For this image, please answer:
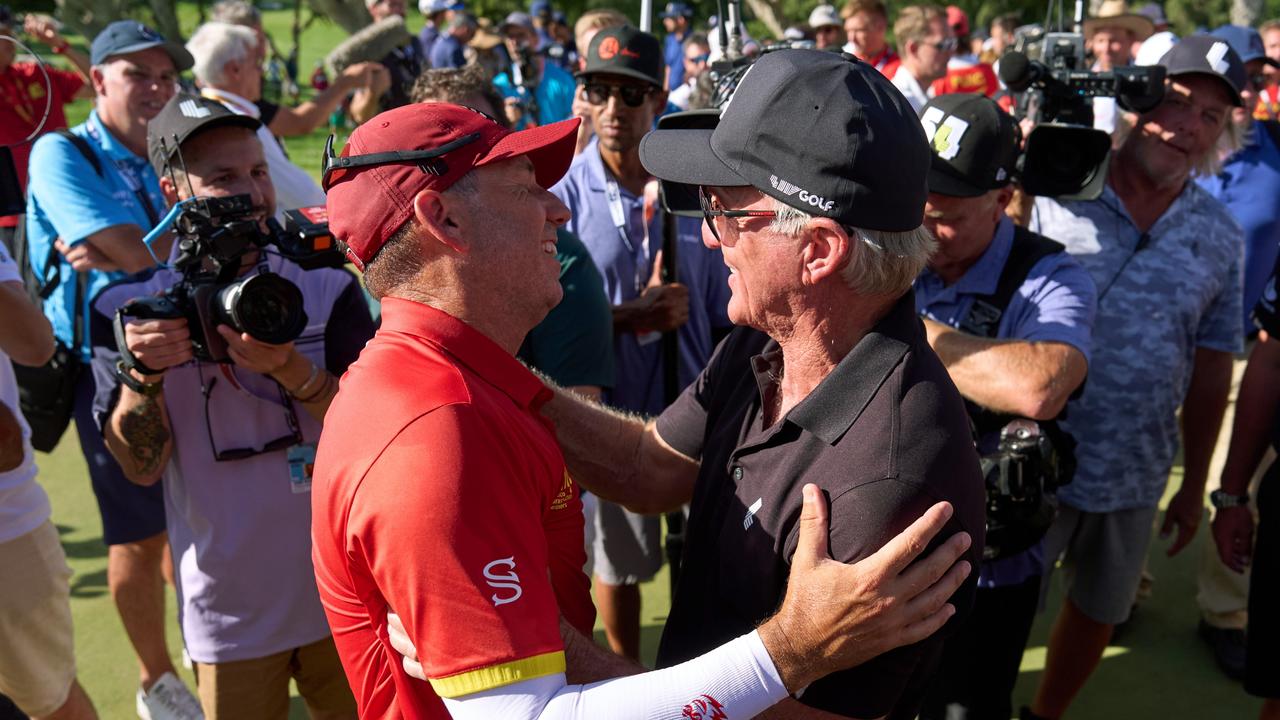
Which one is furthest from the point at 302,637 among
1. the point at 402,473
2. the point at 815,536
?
the point at 815,536

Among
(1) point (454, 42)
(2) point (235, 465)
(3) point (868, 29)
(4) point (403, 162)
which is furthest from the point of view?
(1) point (454, 42)

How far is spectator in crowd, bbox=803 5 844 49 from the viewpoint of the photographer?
1087cm

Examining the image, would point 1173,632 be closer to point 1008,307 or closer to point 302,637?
point 1008,307

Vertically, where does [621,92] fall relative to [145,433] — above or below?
above

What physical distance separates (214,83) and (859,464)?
15.4 ft

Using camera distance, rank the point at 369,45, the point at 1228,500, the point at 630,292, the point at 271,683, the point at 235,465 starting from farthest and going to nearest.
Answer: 1. the point at 369,45
2. the point at 630,292
3. the point at 1228,500
4. the point at 271,683
5. the point at 235,465

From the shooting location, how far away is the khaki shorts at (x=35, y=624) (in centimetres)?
309

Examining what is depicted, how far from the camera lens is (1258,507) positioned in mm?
3158

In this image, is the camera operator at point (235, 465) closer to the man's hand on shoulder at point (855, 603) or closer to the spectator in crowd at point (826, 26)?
the man's hand on shoulder at point (855, 603)

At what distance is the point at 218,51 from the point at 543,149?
4.01 meters

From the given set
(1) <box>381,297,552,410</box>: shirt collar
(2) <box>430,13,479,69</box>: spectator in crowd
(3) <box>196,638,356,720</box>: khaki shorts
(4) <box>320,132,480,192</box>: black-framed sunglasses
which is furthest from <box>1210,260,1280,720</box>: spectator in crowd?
(2) <box>430,13,479,69</box>: spectator in crowd

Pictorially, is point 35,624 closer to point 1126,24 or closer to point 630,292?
point 630,292

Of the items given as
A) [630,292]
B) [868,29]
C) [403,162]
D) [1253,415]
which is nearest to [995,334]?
[1253,415]

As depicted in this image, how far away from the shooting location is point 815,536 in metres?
1.68
